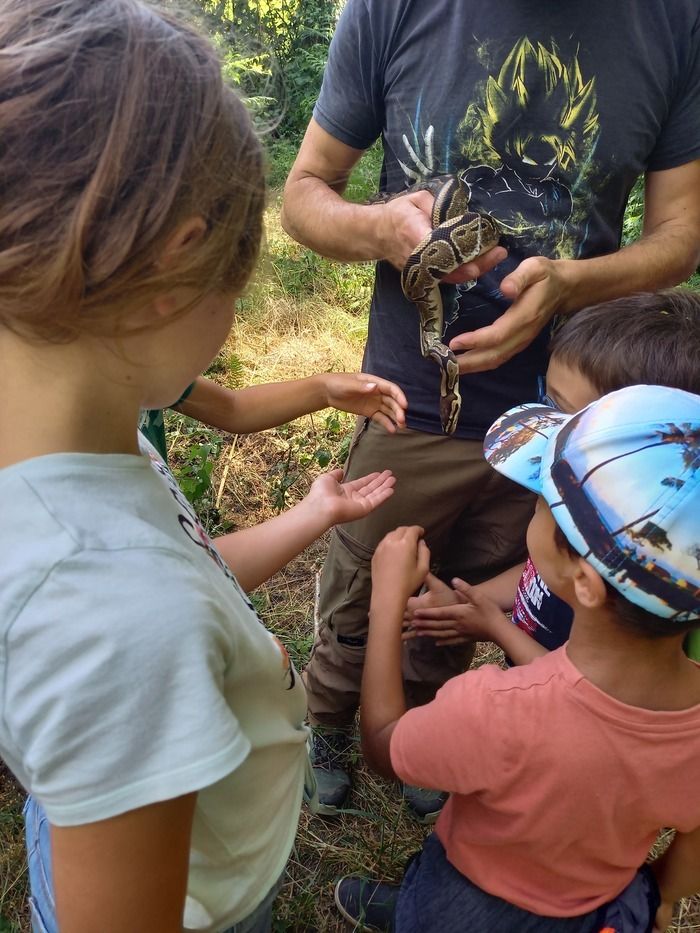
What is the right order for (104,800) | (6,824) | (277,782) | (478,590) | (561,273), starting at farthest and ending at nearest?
(6,824), (478,590), (561,273), (277,782), (104,800)

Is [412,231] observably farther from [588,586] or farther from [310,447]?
[310,447]

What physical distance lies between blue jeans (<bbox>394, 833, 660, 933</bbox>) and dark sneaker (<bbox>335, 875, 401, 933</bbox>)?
33.0 inches

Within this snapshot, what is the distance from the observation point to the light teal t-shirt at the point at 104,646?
88cm

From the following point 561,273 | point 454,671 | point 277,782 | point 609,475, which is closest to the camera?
point 609,475

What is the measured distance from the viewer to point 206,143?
100 cm

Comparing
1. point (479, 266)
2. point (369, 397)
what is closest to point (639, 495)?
point (479, 266)

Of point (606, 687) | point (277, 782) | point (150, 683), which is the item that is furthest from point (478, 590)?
point (150, 683)

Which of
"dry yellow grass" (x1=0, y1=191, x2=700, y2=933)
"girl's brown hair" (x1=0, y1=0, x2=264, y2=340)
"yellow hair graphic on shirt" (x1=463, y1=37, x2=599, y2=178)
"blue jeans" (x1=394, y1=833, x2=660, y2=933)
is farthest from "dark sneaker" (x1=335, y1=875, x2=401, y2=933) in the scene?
"yellow hair graphic on shirt" (x1=463, y1=37, x2=599, y2=178)

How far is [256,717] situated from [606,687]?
0.74 metres

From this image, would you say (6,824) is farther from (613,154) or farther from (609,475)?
(613,154)

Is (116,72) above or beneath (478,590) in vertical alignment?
above

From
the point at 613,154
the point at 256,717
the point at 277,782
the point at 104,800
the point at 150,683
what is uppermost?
the point at 613,154

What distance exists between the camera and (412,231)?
7.06 feet

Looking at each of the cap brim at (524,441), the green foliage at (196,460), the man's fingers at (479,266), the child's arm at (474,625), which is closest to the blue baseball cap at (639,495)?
the cap brim at (524,441)
